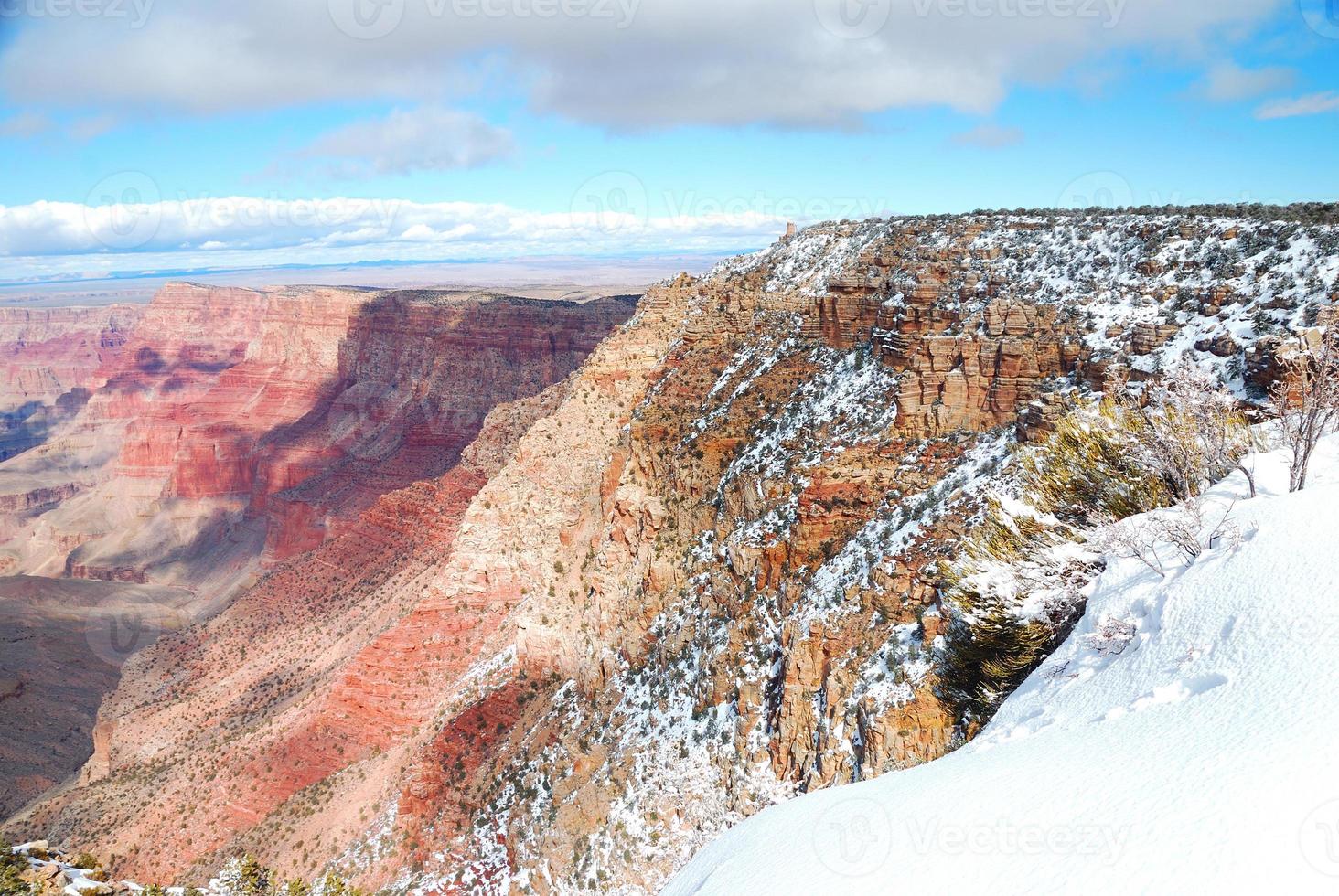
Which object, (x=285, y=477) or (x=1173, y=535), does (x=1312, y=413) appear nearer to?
(x=1173, y=535)

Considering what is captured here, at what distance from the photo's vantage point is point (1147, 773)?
5.80 metres

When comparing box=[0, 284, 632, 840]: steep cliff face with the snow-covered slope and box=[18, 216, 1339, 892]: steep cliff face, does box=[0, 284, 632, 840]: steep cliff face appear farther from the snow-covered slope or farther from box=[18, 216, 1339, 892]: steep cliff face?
the snow-covered slope

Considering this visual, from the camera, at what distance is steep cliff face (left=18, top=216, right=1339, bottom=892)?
52.0ft

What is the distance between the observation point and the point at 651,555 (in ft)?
75.5

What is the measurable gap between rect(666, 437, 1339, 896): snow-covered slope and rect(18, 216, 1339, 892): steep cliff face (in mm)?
4400

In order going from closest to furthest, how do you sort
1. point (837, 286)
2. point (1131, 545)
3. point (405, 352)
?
point (1131, 545) < point (837, 286) < point (405, 352)

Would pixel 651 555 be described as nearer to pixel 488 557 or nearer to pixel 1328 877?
pixel 488 557

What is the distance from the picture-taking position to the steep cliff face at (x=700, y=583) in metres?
15.8

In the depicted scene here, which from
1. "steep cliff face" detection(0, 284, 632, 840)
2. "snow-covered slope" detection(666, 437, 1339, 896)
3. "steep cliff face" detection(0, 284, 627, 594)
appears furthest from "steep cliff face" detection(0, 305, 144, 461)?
"snow-covered slope" detection(666, 437, 1339, 896)

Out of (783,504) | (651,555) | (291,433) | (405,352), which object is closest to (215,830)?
(651,555)

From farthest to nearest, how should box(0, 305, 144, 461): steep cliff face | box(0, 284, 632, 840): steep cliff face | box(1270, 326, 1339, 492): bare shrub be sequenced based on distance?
1. box(0, 305, 144, 461): steep cliff face
2. box(0, 284, 632, 840): steep cliff face
3. box(1270, 326, 1339, 492): bare shrub

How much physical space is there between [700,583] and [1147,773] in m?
15.5

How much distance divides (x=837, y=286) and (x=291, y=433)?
71.6m

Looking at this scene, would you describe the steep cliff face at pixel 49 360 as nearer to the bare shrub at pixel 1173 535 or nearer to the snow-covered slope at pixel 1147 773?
the snow-covered slope at pixel 1147 773
